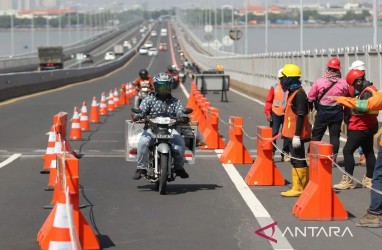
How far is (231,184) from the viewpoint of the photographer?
14.1 m

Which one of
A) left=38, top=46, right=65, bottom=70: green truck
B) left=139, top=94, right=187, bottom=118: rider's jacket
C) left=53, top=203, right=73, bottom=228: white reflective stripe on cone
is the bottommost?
left=38, top=46, right=65, bottom=70: green truck

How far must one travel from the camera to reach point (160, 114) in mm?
13234

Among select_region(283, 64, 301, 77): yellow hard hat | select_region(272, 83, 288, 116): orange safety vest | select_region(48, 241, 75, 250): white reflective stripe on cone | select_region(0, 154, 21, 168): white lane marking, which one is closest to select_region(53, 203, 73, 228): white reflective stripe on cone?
select_region(48, 241, 75, 250): white reflective stripe on cone

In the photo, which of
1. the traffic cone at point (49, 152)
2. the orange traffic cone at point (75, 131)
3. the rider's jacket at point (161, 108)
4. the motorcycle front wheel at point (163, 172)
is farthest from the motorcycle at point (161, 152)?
the orange traffic cone at point (75, 131)

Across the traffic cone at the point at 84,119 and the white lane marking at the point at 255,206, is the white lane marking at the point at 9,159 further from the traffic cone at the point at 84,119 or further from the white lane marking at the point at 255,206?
the traffic cone at the point at 84,119

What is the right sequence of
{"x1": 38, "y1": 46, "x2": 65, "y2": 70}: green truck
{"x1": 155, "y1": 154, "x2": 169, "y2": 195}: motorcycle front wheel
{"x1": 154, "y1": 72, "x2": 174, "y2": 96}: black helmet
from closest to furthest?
1. {"x1": 155, "y1": 154, "x2": 169, "y2": 195}: motorcycle front wheel
2. {"x1": 154, "y1": 72, "x2": 174, "y2": 96}: black helmet
3. {"x1": 38, "y1": 46, "x2": 65, "y2": 70}: green truck

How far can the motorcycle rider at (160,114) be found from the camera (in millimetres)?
13039

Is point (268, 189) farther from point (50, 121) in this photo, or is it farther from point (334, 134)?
point (50, 121)

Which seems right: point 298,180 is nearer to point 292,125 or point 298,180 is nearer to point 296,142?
point 296,142

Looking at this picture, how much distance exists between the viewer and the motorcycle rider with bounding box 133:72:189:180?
13.0m

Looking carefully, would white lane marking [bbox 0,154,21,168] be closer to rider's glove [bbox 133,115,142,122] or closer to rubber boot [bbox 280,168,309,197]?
rider's glove [bbox 133,115,142,122]

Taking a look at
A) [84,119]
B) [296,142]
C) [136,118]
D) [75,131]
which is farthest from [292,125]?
[84,119]

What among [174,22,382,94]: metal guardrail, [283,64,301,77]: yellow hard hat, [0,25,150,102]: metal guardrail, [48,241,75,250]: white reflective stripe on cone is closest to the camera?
[48,241,75,250]: white reflective stripe on cone

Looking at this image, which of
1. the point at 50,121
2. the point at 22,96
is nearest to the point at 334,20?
the point at 22,96
